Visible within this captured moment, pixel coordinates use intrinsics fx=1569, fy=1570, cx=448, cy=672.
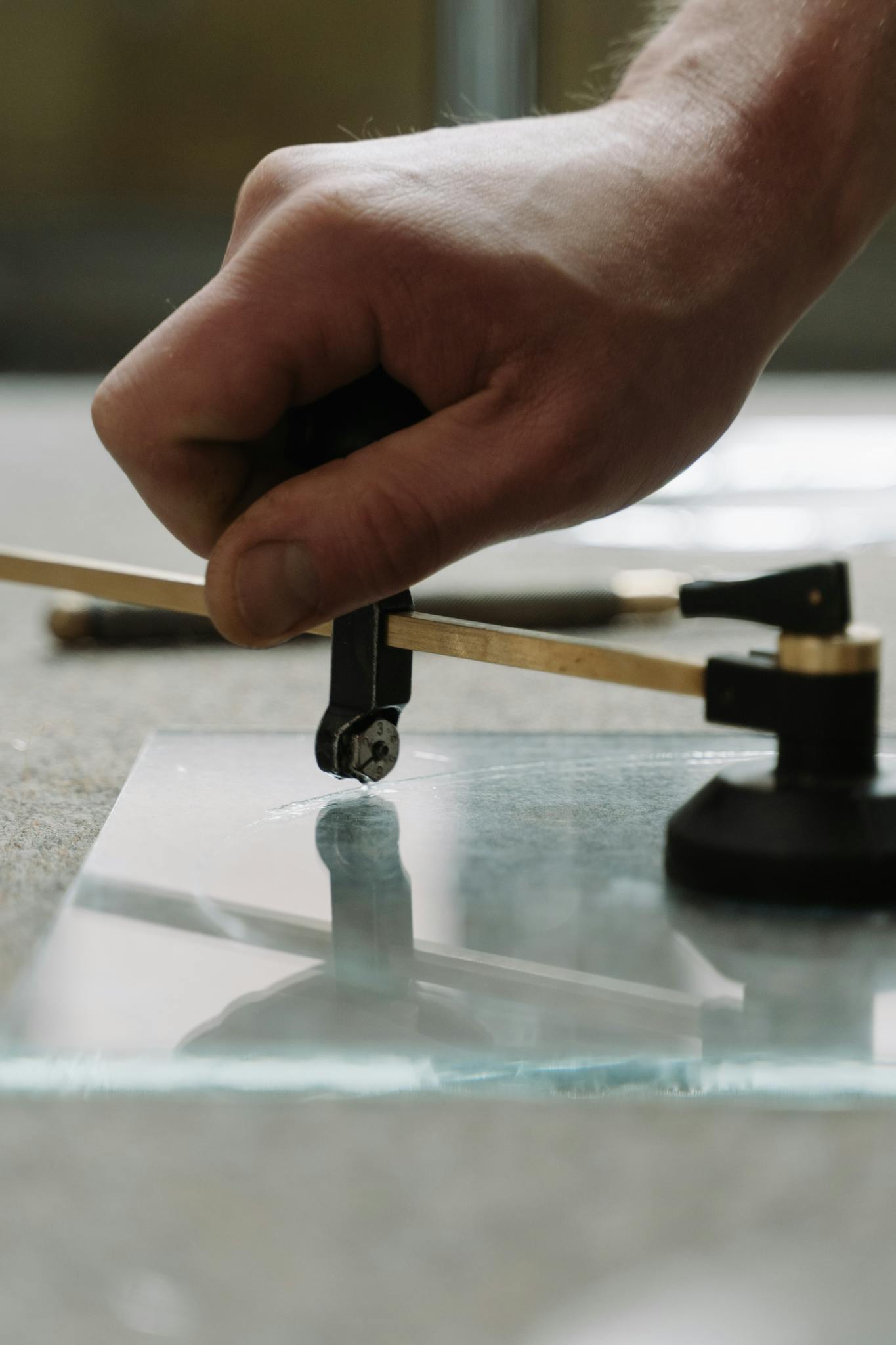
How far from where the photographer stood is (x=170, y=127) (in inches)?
177

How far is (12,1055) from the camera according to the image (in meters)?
0.37

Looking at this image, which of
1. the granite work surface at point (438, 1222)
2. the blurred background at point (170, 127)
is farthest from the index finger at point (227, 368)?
the blurred background at point (170, 127)

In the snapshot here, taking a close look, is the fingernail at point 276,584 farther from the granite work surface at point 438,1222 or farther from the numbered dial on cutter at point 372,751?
the granite work surface at point 438,1222

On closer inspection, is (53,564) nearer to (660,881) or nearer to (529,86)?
(660,881)

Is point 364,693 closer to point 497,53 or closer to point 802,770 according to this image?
point 802,770

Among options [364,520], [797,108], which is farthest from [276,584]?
[797,108]

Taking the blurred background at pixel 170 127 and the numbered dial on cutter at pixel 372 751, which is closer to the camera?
the numbered dial on cutter at pixel 372 751

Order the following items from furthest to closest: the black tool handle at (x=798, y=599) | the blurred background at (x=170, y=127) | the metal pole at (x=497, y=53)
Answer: the blurred background at (x=170, y=127)
the metal pole at (x=497, y=53)
the black tool handle at (x=798, y=599)

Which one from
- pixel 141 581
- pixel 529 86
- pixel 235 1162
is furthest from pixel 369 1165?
pixel 529 86

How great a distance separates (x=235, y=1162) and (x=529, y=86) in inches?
71.0

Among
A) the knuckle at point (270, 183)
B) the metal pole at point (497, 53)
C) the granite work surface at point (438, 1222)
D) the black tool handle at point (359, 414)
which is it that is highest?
the metal pole at point (497, 53)

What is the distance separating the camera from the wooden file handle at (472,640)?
1.67ft

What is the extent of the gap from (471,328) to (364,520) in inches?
2.9

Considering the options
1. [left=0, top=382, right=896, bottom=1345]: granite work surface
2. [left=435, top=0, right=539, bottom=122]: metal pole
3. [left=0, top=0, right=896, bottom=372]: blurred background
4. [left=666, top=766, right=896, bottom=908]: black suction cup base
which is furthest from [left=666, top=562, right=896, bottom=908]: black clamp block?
[left=0, top=0, right=896, bottom=372]: blurred background
